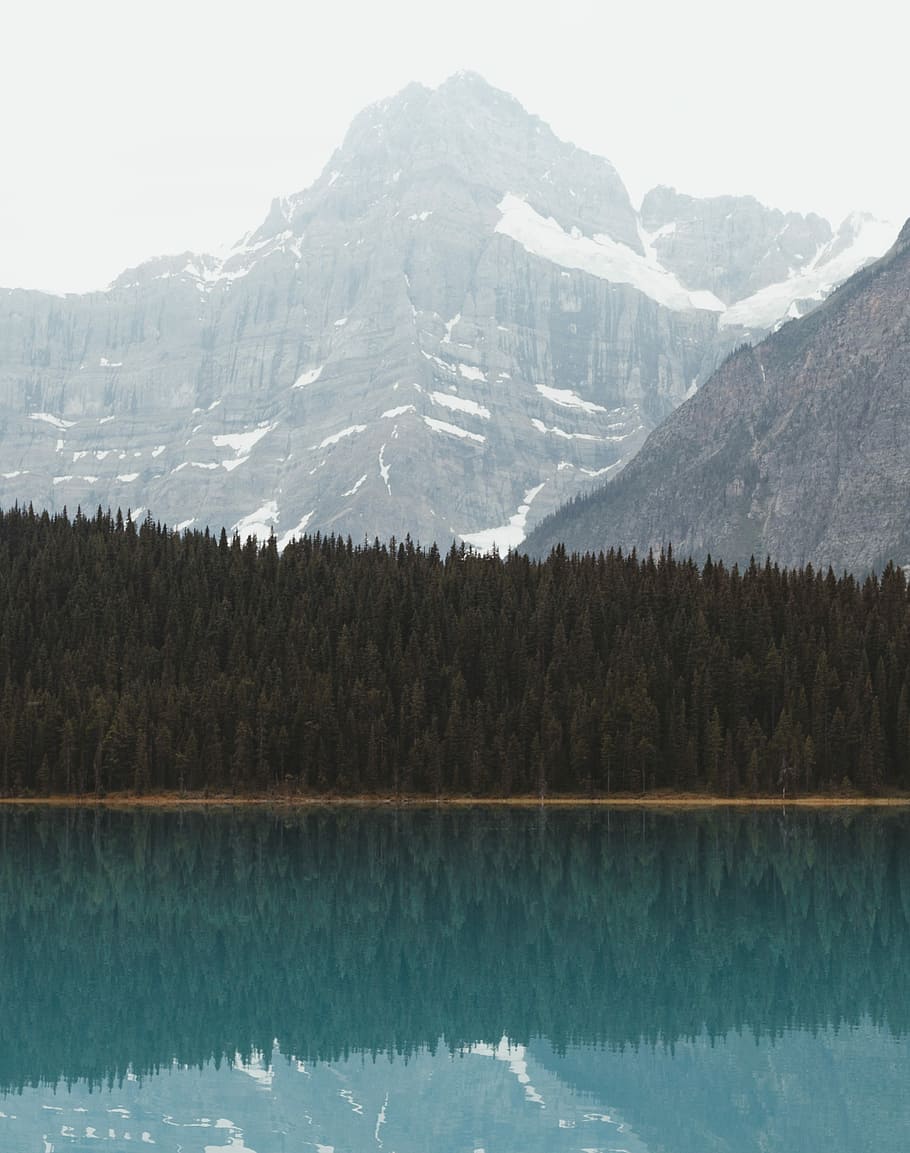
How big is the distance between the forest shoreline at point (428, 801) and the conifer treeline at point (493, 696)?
1.59m

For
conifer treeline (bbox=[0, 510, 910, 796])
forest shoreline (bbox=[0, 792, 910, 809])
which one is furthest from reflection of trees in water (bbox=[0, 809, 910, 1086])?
conifer treeline (bbox=[0, 510, 910, 796])

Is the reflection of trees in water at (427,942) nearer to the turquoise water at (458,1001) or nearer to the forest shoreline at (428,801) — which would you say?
the turquoise water at (458,1001)

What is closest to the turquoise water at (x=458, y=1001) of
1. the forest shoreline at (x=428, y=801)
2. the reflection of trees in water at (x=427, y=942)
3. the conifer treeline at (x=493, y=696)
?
the reflection of trees in water at (x=427, y=942)

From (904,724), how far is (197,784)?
70664 mm

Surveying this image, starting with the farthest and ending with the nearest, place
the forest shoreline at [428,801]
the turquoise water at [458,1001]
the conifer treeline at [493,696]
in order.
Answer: the conifer treeline at [493,696]
the forest shoreline at [428,801]
the turquoise water at [458,1001]

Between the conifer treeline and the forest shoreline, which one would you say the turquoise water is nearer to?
the forest shoreline

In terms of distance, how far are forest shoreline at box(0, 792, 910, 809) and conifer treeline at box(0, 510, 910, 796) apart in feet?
5.23

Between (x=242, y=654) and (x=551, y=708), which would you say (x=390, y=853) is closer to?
(x=551, y=708)

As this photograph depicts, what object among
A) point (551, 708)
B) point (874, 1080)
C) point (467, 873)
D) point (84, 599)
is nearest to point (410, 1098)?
point (874, 1080)

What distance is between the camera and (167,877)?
92688mm

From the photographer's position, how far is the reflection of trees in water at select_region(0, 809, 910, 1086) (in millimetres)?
52594

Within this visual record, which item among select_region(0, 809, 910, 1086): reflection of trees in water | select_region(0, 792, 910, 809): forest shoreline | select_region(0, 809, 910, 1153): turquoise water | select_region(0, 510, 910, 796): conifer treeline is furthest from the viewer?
select_region(0, 510, 910, 796): conifer treeline

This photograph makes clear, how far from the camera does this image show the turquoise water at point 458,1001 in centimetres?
4150

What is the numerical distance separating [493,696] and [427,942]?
101 meters
